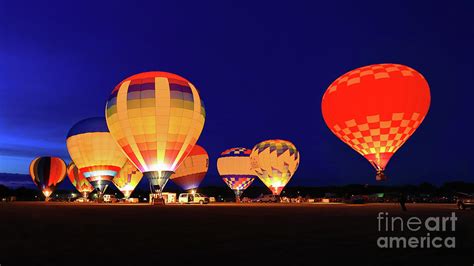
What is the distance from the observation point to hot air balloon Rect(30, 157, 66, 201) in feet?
240

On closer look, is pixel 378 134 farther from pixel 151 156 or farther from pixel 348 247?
pixel 348 247

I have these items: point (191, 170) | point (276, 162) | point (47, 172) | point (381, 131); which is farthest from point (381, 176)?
point (47, 172)

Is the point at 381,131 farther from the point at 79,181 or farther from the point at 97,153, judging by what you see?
the point at 79,181

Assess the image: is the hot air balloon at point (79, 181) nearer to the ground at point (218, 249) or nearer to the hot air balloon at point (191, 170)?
the hot air balloon at point (191, 170)

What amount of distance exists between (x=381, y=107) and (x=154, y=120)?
1659cm

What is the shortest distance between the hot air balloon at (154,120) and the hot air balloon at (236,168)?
82.7ft

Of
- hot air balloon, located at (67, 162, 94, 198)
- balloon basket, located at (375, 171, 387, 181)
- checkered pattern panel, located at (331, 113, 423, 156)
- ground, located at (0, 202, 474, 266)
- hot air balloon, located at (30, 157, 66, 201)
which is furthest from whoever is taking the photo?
hot air balloon, located at (30, 157, 66, 201)

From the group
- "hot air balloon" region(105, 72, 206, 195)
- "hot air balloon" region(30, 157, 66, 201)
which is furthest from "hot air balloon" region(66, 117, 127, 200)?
"hot air balloon" region(30, 157, 66, 201)

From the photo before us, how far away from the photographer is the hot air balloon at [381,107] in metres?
29.5

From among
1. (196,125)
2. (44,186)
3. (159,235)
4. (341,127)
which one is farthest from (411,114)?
(44,186)

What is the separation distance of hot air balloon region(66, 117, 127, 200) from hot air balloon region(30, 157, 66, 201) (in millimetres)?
27040

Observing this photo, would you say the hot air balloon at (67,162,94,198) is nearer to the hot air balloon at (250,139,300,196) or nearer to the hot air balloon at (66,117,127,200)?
the hot air balloon at (66,117,127,200)

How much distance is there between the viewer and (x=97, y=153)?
47.9 meters

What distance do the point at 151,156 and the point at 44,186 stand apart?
5024 centimetres
